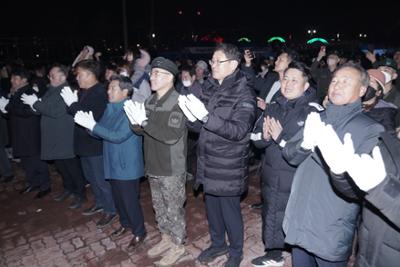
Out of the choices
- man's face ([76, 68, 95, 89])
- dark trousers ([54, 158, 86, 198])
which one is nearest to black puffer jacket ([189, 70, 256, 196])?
man's face ([76, 68, 95, 89])

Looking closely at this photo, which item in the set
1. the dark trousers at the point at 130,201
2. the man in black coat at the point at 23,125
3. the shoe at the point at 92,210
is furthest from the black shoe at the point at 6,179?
the dark trousers at the point at 130,201

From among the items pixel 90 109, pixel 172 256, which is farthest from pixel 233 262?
pixel 90 109

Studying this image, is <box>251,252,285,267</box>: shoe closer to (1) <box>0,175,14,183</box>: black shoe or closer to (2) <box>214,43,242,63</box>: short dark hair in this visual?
(2) <box>214,43,242,63</box>: short dark hair

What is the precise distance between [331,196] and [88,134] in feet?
11.3

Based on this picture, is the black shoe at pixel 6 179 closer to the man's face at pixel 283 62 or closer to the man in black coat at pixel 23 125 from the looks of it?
the man in black coat at pixel 23 125

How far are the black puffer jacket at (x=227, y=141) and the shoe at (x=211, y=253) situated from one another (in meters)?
0.95

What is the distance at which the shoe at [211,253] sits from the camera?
152 inches

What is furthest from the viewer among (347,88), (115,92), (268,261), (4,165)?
(4,165)

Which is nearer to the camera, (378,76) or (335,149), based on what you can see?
(335,149)

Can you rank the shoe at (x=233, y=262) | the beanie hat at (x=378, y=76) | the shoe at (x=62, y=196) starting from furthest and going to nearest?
the shoe at (x=62, y=196), the shoe at (x=233, y=262), the beanie hat at (x=378, y=76)

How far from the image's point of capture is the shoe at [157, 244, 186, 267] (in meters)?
3.85

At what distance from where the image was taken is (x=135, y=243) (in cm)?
425

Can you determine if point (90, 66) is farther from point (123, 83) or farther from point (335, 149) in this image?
point (335, 149)

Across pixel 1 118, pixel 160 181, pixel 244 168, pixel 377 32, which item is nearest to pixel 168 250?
pixel 160 181
